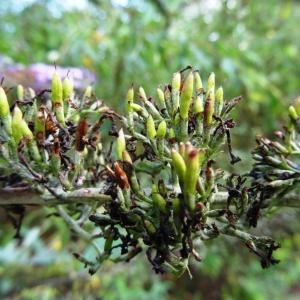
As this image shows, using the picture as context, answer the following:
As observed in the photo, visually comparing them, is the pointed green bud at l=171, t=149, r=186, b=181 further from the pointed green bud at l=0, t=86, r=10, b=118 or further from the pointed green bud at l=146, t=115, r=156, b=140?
the pointed green bud at l=0, t=86, r=10, b=118

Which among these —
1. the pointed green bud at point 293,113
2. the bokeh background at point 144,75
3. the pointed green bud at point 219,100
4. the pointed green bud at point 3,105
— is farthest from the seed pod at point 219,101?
the bokeh background at point 144,75

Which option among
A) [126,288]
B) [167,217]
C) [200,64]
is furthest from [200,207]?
[126,288]

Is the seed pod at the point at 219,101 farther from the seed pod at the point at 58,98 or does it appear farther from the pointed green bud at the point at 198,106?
the seed pod at the point at 58,98

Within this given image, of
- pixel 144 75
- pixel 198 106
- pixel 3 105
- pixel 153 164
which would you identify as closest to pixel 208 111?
pixel 198 106

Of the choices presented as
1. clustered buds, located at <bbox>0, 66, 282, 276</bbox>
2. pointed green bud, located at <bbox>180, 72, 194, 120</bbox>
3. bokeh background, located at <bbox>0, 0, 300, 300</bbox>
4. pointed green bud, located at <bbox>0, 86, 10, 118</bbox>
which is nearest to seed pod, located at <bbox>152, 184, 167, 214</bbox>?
clustered buds, located at <bbox>0, 66, 282, 276</bbox>

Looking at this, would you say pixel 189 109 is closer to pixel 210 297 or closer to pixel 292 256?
pixel 210 297

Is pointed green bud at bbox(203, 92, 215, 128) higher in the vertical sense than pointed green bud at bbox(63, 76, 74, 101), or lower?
lower
